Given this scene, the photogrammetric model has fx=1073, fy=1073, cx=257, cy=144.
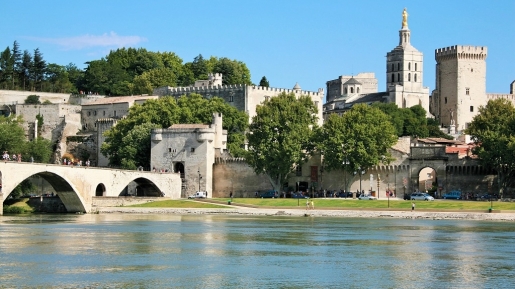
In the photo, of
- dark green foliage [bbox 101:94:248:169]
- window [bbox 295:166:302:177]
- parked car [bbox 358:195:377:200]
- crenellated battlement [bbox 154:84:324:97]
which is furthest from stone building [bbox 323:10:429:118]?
parked car [bbox 358:195:377:200]

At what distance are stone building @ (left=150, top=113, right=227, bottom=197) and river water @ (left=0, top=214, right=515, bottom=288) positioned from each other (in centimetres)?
2758

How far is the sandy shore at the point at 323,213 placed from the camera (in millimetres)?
72125

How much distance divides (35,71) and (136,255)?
338 feet

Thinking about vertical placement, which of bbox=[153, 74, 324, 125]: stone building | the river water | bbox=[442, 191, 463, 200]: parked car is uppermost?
bbox=[153, 74, 324, 125]: stone building

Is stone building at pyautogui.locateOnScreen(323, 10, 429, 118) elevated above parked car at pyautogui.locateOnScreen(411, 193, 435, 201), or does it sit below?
above

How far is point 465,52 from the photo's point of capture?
457 feet

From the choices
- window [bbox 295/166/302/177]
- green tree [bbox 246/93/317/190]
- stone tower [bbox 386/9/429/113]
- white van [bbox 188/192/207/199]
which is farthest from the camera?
stone tower [bbox 386/9/429/113]

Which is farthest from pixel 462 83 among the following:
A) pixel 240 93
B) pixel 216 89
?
pixel 216 89

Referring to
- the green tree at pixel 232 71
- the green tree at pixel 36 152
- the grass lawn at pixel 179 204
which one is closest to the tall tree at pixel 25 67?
the green tree at pixel 232 71

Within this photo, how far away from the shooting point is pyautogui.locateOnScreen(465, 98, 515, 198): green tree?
283ft

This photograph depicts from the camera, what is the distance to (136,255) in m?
45.9

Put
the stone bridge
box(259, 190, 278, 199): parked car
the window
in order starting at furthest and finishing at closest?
the window
box(259, 190, 278, 199): parked car
the stone bridge

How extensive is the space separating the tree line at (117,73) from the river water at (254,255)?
7067 centimetres

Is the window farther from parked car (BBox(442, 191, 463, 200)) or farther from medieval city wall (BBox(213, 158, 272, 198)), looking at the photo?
parked car (BBox(442, 191, 463, 200))
